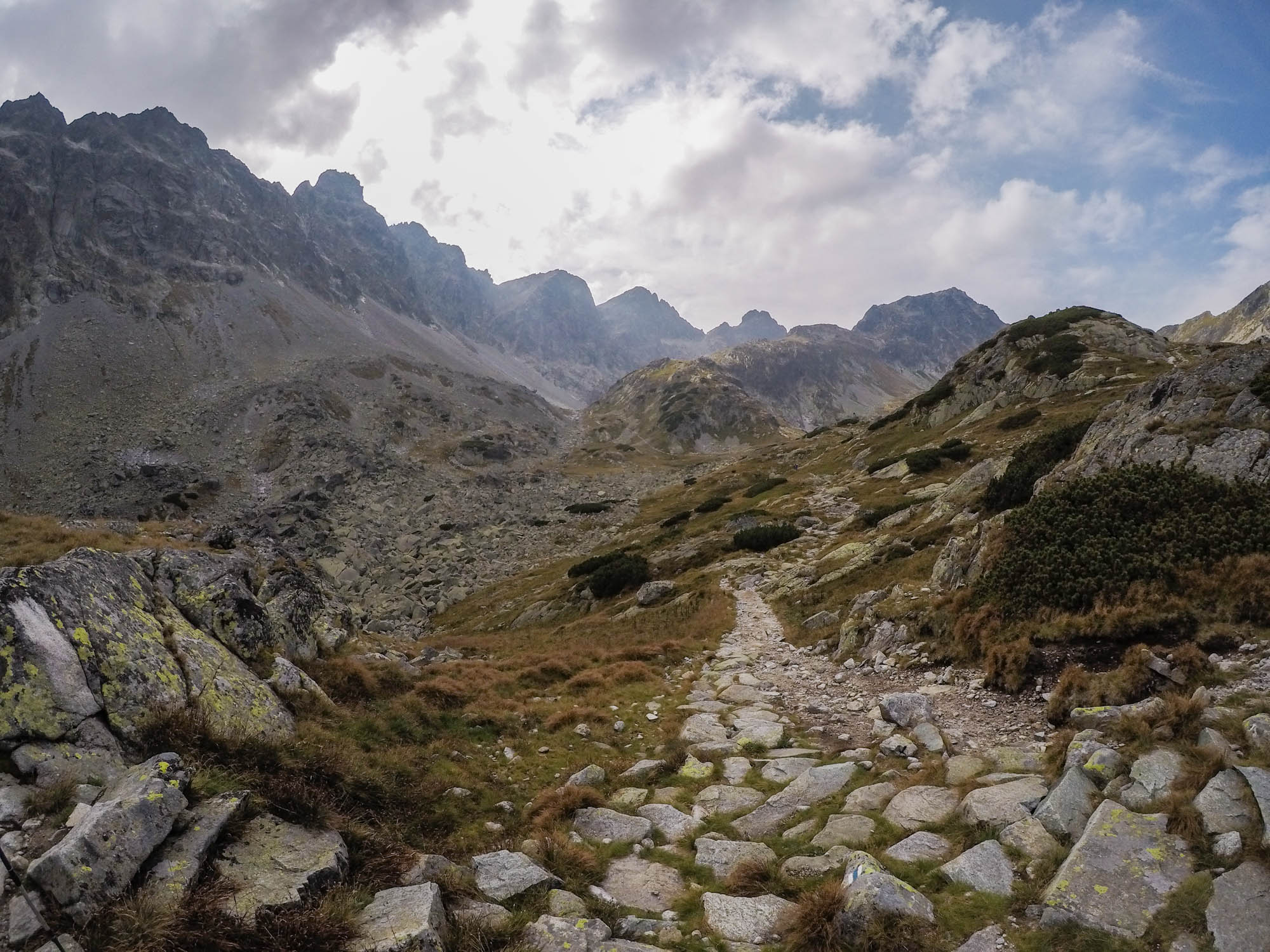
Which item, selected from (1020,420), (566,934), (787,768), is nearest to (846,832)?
(787,768)

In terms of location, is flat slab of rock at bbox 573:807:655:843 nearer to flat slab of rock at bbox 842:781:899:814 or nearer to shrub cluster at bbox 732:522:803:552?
flat slab of rock at bbox 842:781:899:814

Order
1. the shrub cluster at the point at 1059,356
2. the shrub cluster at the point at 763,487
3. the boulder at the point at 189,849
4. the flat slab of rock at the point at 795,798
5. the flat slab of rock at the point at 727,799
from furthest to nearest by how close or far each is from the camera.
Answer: the shrub cluster at the point at 1059,356 → the shrub cluster at the point at 763,487 → the flat slab of rock at the point at 727,799 → the flat slab of rock at the point at 795,798 → the boulder at the point at 189,849

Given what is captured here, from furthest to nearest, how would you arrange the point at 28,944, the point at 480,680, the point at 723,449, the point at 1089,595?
1. the point at 723,449
2. the point at 480,680
3. the point at 1089,595
4. the point at 28,944

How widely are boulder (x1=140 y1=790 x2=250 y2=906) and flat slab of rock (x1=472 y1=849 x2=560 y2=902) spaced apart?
10.4 ft

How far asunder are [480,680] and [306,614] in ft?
17.6

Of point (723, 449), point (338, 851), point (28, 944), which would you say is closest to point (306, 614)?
point (338, 851)

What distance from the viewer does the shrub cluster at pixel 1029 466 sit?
23.8m

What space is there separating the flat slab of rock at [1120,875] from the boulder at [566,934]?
15.4 feet

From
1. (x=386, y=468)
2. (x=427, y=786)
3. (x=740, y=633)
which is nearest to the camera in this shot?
(x=427, y=786)

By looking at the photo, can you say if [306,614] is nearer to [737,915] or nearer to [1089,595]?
[737,915]

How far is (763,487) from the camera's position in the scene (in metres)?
58.0

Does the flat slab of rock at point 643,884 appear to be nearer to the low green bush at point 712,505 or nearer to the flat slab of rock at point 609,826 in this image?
the flat slab of rock at point 609,826

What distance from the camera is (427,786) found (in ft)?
34.8

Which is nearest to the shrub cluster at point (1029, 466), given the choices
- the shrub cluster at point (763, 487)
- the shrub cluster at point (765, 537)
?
the shrub cluster at point (765, 537)
